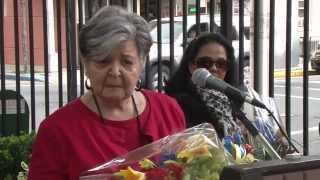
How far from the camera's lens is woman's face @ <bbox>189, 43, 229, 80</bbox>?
12.0 feet

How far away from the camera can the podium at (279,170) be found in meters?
1.45

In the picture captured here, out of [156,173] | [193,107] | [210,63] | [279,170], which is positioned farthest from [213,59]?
[279,170]

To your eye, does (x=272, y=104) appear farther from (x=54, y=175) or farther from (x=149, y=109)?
(x=54, y=175)

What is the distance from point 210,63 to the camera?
145 inches

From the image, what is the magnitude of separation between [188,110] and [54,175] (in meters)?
1.31

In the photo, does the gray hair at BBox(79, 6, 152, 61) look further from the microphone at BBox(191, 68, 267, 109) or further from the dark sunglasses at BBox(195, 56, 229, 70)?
the dark sunglasses at BBox(195, 56, 229, 70)

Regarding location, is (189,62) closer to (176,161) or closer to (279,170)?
(176,161)

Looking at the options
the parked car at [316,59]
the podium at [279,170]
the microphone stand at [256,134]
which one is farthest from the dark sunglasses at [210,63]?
the parked car at [316,59]

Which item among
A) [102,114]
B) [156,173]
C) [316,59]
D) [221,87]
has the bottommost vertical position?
[316,59]

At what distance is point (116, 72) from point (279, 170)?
0.89m

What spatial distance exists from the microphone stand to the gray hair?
40 cm

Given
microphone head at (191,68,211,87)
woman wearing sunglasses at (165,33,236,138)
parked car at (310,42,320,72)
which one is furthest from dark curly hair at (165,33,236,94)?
parked car at (310,42,320,72)

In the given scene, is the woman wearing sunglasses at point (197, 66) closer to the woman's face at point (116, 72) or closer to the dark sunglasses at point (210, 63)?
the dark sunglasses at point (210, 63)

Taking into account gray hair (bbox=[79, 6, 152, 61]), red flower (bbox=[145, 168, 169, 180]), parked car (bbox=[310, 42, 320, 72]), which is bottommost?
parked car (bbox=[310, 42, 320, 72])
